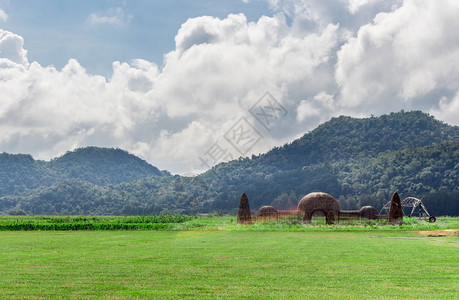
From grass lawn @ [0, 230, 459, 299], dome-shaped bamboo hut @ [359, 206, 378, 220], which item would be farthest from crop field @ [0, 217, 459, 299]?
dome-shaped bamboo hut @ [359, 206, 378, 220]

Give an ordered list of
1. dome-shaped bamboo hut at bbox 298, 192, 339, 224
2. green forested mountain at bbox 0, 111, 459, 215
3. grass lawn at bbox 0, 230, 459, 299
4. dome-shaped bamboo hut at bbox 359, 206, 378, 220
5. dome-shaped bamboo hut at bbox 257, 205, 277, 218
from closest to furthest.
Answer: grass lawn at bbox 0, 230, 459, 299 < dome-shaped bamboo hut at bbox 298, 192, 339, 224 < dome-shaped bamboo hut at bbox 257, 205, 277, 218 < dome-shaped bamboo hut at bbox 359, 206, 378, 220 < green forested mountain at bbox 0, 111, 459, 215

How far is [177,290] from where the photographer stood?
466 inches

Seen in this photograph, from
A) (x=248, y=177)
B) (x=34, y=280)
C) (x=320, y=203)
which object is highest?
(x=248, y=177)

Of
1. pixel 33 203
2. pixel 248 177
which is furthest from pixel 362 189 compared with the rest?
pixel 33 203

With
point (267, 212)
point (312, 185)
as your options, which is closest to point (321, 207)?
point (267, 212)

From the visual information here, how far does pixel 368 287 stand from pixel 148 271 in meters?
6.80

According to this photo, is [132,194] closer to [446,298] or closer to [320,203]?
[320,203]

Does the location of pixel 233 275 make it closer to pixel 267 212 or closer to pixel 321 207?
pixel 321 207

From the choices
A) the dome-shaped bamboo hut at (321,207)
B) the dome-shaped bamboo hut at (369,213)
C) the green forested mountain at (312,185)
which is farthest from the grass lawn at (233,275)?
the green forested mountain at (312,185)

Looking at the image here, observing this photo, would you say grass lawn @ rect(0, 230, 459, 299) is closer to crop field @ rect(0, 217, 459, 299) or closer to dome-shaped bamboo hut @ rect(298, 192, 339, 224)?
crop field @ rect(0, 217, 459, 299)

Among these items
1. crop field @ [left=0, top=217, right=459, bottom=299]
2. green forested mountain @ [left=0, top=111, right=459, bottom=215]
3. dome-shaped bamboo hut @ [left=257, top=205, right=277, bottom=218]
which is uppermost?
green forested mountain @ [left=0, top=111, right=459, bottom=215]

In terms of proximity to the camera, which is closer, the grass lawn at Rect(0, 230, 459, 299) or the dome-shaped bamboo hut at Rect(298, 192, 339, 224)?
the grass lawn at Rect(0, 230, 459, 299)

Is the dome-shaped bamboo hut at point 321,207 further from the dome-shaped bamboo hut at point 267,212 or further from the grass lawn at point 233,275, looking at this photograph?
the grass lawn at point 233,275

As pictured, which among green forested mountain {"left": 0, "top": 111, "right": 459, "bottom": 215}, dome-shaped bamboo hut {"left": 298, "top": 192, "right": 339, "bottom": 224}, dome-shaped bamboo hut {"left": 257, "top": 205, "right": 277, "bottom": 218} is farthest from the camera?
green forested mountain {"left": 0, "top": 111, "right": 459, "bottom": 215}
